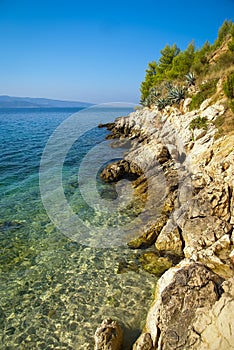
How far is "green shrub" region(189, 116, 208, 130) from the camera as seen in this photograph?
53.5 feet

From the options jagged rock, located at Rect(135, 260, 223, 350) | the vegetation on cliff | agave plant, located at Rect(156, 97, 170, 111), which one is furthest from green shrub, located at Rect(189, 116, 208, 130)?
jagged rock, located at Rect(135, 260, 223, 350)

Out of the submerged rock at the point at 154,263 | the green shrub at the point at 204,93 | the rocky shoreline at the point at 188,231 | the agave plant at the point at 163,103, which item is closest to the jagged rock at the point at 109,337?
the rocky shoreline at the point at 188,231

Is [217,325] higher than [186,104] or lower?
lower

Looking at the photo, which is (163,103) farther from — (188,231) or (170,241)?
(170,241)

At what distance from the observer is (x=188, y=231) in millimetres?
9562

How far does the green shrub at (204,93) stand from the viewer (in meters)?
20.0

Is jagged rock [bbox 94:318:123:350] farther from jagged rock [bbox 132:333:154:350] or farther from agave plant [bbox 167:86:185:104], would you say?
agave plant [bbox 167:86:185:104]

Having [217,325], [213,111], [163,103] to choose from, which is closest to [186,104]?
[163,103]

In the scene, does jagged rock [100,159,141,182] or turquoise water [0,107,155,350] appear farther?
jagged rock [100,159,141,182]

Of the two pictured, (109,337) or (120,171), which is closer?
(109,337)

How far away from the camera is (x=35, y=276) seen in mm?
8898

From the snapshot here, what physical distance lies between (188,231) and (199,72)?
81.6 feet

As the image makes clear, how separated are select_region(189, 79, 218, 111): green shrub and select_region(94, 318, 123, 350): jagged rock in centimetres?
1909

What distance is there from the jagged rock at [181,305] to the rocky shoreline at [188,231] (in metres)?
0.02
